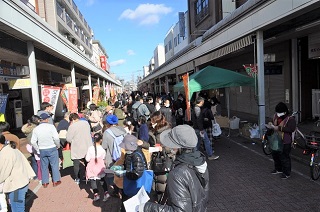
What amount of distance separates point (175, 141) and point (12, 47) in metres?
7.33

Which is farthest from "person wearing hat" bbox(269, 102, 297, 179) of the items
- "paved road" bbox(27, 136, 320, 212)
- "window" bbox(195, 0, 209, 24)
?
"window" bbox(195, 0, 209, 24)

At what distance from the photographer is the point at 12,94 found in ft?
55.5

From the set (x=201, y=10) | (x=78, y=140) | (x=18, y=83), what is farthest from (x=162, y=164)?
(x=201, y=10)

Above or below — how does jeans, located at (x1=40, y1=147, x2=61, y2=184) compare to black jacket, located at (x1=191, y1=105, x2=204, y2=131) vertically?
below

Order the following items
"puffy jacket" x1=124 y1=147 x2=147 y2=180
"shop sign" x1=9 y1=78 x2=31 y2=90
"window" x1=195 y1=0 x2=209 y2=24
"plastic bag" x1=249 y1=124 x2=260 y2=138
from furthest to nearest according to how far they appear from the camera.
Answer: "window" x1=195 y1=0 x2=209 y2=24 → "plastic bag" x1=249 y1=124 x2=260 y2=138 → "shop sign" x1=9 y1=78 x2=31 y2=90 → "puffy jacket" x1=124 y1=147 x2=147 y2=180

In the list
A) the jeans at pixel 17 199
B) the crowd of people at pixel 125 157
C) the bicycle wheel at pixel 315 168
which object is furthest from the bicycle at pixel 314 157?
the jeans at pixel 17 199

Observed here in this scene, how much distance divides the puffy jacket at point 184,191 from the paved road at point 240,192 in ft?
9.30

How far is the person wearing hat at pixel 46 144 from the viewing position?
6.01m

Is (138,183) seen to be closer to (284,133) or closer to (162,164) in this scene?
(162,164)

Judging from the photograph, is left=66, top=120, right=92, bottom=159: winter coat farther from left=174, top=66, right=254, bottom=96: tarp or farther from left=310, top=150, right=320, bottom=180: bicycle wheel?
left=174, top=66, right=254, bottom=96: tarp

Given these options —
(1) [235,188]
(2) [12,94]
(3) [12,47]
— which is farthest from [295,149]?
(2) [12,94]

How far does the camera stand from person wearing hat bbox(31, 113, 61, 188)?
6.01 m

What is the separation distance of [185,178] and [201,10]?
28071 mm

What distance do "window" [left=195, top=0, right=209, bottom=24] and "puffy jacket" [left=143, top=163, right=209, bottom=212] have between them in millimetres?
25163
